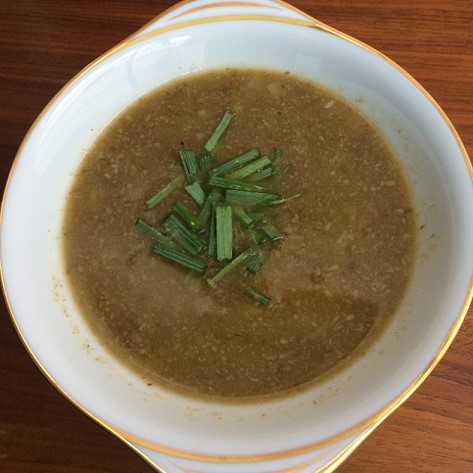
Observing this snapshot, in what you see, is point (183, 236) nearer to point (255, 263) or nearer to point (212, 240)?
point (212, 240)

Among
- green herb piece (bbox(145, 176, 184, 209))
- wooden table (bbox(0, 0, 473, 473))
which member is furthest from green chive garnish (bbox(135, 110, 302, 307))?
wooden table (bbox(0, 0, 473, 473))

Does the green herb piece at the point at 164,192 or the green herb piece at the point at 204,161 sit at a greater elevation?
the green herb piece at the point at 204,161

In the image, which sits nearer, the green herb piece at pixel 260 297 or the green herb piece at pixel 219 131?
the green herb piece at pixel 260 297

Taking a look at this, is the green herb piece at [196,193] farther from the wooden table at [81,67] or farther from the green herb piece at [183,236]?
the wooden table at [81,67]

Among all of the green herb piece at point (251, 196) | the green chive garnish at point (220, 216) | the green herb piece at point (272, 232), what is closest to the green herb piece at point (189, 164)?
the green chive garnish at point (220, 216)

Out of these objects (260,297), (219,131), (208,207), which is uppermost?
(219,131)

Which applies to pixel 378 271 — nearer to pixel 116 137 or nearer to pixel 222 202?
pixel 222 202

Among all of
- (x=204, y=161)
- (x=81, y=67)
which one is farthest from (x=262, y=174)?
(x=81, y=67)

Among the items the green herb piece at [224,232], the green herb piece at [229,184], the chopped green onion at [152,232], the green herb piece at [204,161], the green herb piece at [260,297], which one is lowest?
the green herb piece at [260,297]
